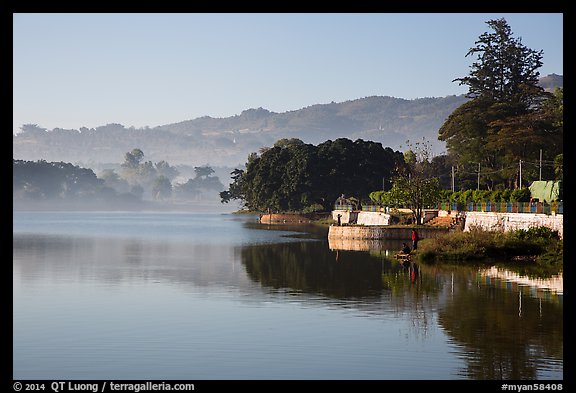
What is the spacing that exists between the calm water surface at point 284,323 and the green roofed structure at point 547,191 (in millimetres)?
15223

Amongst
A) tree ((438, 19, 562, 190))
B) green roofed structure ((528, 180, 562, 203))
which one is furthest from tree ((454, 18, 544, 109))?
green roofed structure ((528, 180, 562, 203))

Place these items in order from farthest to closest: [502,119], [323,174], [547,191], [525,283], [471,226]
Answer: [323,174] → [502,119] → [471,226] → [547,191] → [525,283]

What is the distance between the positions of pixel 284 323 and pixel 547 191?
3849 cm

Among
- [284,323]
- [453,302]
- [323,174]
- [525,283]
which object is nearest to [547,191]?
[525,283]

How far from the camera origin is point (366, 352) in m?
25.4

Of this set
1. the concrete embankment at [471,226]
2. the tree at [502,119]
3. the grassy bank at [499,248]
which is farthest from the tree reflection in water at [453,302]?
the tree at [502,119]

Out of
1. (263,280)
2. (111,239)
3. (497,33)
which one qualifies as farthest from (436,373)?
(497,33)

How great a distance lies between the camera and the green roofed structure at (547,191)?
2454 inches

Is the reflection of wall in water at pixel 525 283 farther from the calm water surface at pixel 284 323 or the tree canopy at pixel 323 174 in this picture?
the tree canopy at pixel 323 174

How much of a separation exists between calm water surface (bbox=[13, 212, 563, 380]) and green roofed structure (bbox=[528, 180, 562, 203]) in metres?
15.2

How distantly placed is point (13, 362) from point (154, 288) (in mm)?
18361

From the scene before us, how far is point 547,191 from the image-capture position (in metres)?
63.9

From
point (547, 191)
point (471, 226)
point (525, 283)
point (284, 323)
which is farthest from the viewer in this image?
point (471, 226)

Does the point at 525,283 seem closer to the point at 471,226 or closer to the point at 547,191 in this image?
the point at 471,226
